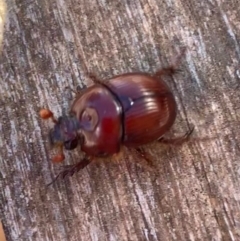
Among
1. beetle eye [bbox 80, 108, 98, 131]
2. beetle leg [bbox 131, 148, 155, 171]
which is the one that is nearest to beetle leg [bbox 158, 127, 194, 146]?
beetle leg [bbox 131, 148, 155, 171]

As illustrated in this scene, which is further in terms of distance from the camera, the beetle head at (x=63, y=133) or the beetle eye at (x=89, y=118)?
the beetle eye at (x=89, y=118)

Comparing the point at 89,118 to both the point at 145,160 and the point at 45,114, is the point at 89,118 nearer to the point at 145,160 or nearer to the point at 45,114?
the point at 45,114

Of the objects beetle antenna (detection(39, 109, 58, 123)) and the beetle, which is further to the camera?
the beetle

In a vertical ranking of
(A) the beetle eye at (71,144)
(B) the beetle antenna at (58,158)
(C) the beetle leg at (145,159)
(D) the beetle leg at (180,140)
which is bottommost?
(C) the beetle leg at (145,159)

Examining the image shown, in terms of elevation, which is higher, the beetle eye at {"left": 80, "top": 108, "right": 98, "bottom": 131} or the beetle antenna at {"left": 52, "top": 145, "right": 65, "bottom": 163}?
→ the beetle eye at {"left": 80, "top": 108, "right": 98, "bottom": 131}

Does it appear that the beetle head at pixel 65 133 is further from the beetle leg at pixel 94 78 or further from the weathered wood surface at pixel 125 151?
the beetle leg at pixel 94 78

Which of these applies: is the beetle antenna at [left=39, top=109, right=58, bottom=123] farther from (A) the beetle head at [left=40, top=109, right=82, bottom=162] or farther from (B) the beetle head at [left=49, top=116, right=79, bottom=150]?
(B) the beetle head at [left=49, top=116, right=79, bottom=150]

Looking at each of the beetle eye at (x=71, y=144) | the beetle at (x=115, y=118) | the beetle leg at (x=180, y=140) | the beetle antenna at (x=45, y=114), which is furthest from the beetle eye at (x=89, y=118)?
the beetle leg at (x=180, y=140)

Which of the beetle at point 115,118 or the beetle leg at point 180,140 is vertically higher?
the beetle at point 115,118
